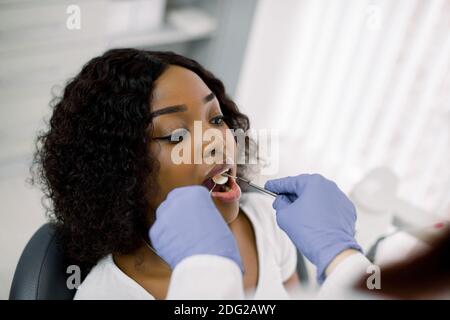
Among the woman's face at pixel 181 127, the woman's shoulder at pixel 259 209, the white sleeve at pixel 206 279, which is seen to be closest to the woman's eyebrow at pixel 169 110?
the woman's face at pixel 181 127

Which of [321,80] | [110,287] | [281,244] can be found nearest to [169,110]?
[110,287]

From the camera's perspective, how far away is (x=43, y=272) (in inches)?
40.0

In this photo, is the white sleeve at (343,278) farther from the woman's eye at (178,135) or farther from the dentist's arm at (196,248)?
the woman's eye at (178,135)

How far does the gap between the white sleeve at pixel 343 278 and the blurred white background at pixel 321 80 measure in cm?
78

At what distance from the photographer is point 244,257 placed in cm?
117

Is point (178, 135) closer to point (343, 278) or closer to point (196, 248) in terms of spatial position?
point (196, 248)

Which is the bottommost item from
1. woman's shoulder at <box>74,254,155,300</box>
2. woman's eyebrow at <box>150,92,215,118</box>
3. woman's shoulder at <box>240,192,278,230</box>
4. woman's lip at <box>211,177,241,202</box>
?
woman's shoulder at <box>74,254,155,300</box>

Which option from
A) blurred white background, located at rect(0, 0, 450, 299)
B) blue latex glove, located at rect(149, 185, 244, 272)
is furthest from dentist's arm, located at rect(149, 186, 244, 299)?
blurred white background, located at rect(0, 0, 450, 299)

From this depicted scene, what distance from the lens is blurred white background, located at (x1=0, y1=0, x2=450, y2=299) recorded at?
1.71m

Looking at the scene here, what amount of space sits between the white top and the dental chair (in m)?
0.05

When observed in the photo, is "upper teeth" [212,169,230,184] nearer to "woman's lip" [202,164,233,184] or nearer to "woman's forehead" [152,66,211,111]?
"woman's lip" [202,164,233,184]

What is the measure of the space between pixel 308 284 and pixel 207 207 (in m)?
0.66

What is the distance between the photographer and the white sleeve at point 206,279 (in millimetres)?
689
